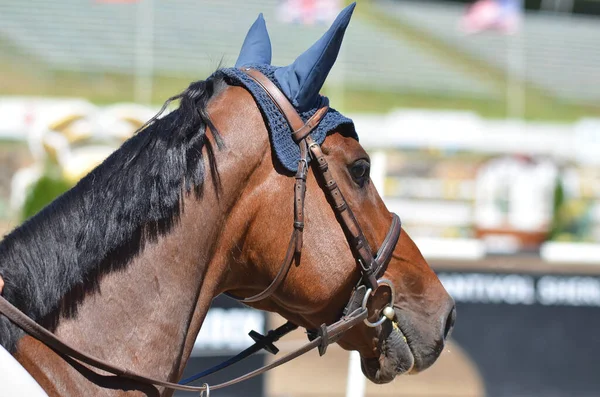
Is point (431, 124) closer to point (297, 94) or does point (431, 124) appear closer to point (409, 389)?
point (409, 389)

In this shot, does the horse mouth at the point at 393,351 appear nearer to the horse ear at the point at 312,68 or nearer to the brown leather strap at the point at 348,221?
the brown leather strap at the point at 348,221

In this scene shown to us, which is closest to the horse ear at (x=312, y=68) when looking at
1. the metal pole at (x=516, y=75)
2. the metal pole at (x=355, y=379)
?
the metal pole at (x=355, y=379)

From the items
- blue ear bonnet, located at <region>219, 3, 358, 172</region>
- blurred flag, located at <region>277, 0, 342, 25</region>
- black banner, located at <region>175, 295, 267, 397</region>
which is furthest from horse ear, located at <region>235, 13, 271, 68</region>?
blurred flag, located at <region>277, 0, 342, 25</region>

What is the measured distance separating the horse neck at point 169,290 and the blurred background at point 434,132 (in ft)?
1.37

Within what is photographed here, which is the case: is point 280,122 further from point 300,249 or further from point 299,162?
point 300,249

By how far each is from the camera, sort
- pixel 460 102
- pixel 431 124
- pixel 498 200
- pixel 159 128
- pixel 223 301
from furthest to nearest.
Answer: pixel 460 102 < pixel 431 124 < pixel 498 200 < pixel 223 301 < pixel 159 128

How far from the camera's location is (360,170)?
1964mm

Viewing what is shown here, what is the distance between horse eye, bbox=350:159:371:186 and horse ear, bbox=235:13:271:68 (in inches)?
16.6

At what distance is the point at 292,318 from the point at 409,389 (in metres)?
3.46

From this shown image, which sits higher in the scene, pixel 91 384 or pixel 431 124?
pixel 431 124

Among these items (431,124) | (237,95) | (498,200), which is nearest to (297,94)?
(237,95)

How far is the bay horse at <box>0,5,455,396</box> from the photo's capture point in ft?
5.53

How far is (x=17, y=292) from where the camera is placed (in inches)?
64.8

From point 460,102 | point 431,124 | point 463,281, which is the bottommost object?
point 463,281
